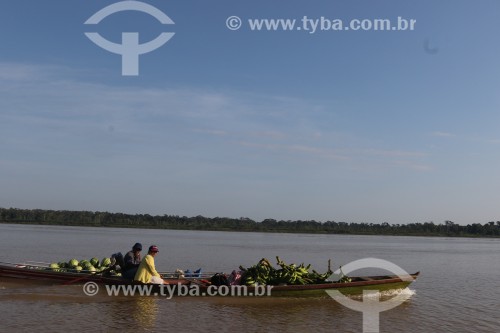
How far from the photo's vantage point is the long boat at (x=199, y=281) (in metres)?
14.7

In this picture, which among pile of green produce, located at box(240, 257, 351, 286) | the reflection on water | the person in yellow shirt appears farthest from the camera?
pile of green produce, located at box(240, 257, 351, 286)

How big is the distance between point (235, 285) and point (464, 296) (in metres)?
8.40

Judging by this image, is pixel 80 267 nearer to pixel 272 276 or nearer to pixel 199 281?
pixel 199 281

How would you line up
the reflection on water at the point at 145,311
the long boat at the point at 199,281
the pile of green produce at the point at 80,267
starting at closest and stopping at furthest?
the reflection on water at the point at 145,311, the long boat at the point at 199,281, the pile of green produce at the point at 80,267

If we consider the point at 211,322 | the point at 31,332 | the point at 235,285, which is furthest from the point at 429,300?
the point at 31,332

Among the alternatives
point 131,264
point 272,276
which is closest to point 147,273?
point 131,264

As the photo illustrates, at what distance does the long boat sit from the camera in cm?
1471

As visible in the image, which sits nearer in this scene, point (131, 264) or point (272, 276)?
point (131, 264)

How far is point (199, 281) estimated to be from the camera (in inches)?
613

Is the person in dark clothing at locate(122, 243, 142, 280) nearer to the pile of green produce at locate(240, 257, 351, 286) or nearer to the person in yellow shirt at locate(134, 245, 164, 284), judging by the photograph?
the person in yellow shirt at locate(134, 245, 164, 284)

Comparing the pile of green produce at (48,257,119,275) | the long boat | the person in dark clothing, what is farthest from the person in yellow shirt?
the pile of green produce at (48,257,119,275)

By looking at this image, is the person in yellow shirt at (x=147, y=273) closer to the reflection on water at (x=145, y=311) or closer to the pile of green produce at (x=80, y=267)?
the reflection on water at (x=145, y=311)

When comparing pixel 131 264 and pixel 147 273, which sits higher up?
pixel 131 264

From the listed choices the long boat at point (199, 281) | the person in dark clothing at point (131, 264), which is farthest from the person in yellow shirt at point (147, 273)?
the person in dark clothing at point (131, 264)
